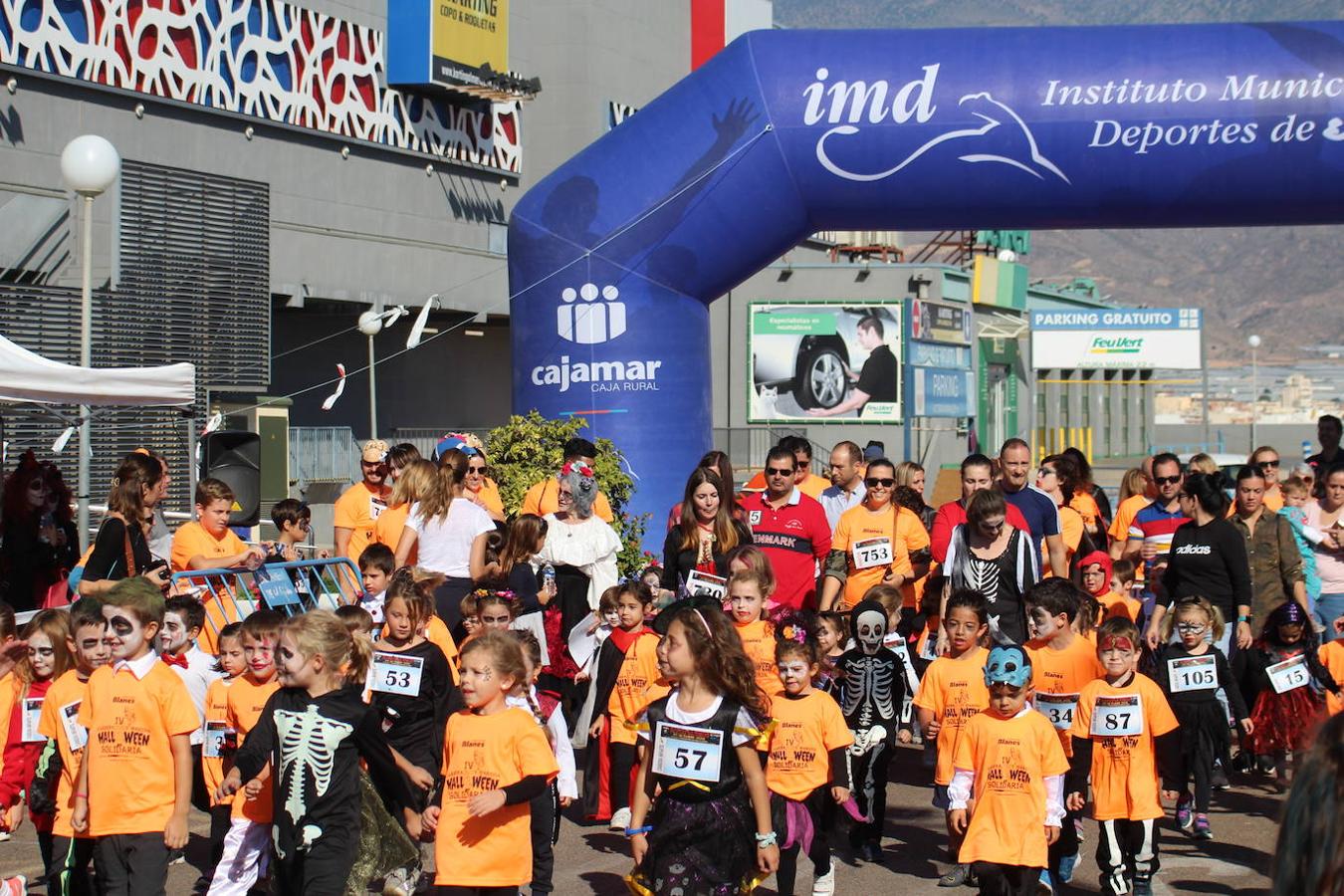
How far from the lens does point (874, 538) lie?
31.3ft

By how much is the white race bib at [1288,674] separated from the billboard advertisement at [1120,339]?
151 feet

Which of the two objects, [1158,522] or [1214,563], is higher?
[1158,522]

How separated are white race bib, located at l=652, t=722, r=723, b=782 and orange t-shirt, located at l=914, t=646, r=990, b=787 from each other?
1669 millimetres

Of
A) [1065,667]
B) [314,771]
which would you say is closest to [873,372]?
[1065,667]

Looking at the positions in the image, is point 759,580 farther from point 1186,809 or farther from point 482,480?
point 482,480

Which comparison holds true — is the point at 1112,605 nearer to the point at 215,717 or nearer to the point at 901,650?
the point at 901,650

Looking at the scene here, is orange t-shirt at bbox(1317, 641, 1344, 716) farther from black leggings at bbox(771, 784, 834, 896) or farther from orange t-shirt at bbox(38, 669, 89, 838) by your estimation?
orange t-shirt at bbox(38, 669, 89, 838)

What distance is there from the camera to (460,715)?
19.8 ft

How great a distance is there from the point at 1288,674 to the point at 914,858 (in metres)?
2.36

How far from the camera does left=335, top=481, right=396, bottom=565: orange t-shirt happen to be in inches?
416

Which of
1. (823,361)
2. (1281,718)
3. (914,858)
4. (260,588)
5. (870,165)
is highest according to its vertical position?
(823,361)

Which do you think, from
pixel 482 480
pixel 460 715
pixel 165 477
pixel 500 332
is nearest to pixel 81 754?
pixel 460 715

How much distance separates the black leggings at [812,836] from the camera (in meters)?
6.79

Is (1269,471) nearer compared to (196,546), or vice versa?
(196,546)
